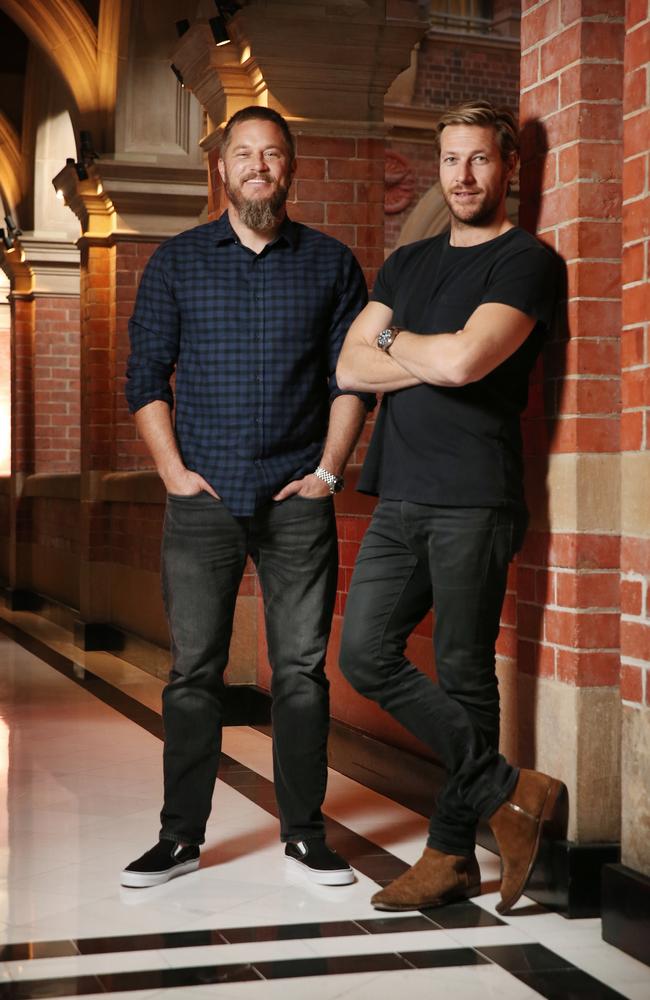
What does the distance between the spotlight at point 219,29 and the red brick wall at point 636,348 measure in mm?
3000

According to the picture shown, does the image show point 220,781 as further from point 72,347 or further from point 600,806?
point 72,347

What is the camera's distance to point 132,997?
2865 millimetres

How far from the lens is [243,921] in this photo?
3.37 m

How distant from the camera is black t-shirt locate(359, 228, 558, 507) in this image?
3279mm

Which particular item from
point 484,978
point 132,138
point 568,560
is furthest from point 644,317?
point 132,138

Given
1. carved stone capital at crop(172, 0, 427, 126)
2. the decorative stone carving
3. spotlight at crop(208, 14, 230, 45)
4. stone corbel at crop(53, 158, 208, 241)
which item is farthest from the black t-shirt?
the decorative stone carving

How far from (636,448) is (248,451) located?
987 mm

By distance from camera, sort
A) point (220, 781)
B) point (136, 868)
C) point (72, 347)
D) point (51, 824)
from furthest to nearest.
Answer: point (72, 347), point (220, 781), point (51, 824), point (136, 868)

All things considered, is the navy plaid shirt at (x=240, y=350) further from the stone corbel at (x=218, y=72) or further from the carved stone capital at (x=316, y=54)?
the stone corbel at (x=218, y=72)

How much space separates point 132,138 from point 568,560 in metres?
6.06

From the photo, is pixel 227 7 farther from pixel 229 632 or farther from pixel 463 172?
pixel 229 632

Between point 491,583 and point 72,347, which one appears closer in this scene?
point 491,583

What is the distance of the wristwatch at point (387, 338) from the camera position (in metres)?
3.37

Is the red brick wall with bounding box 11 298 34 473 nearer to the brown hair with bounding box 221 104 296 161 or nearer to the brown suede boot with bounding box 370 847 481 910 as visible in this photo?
the brown hair with bounding box 221 104 296 161
